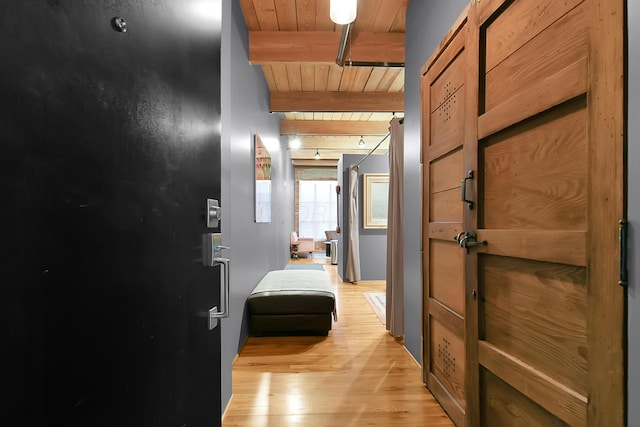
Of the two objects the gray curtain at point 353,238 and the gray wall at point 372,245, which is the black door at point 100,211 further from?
the gray wall at point 372,245

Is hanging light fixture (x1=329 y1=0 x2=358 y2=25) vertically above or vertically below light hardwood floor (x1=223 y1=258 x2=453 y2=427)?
above

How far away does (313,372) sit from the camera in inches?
92.9

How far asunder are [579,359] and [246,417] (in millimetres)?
1663

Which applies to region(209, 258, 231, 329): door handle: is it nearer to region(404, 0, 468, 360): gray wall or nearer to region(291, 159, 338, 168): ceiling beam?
region(404, 0, 468, 360): gray wall

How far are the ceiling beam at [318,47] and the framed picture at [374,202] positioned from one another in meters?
2.88

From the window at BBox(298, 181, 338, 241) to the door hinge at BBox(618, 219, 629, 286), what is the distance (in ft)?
31.1

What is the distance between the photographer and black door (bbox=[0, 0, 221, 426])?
44 centimetres

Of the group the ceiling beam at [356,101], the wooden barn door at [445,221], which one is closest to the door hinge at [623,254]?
the wooden barn door at [445,221]

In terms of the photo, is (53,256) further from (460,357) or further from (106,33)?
(460,357)

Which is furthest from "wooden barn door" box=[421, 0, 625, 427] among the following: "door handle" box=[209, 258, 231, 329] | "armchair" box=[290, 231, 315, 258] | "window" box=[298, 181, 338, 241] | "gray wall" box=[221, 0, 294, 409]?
"window" box=[298, 181, 338, 241]

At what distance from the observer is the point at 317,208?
10.4 m

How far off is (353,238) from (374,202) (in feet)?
2.56

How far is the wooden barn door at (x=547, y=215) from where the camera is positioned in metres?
0.84

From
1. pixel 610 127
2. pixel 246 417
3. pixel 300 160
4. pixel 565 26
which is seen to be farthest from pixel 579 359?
pixel 300 160
